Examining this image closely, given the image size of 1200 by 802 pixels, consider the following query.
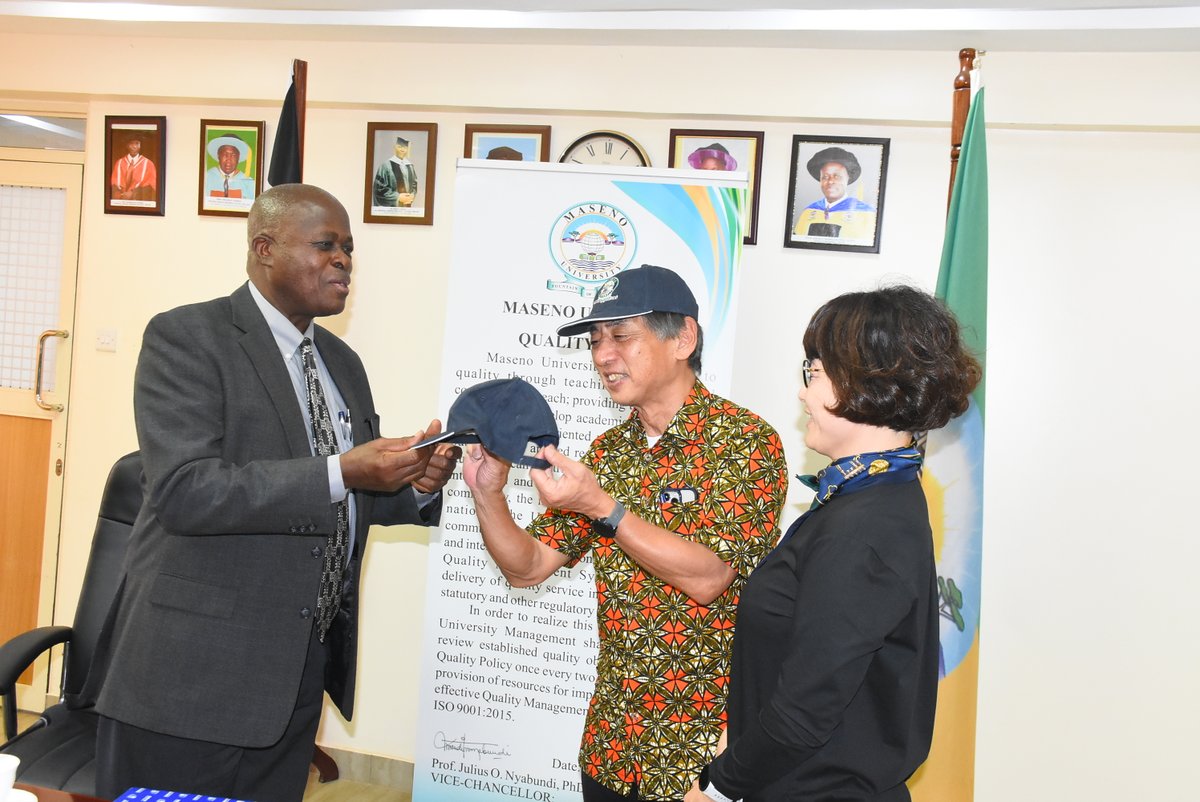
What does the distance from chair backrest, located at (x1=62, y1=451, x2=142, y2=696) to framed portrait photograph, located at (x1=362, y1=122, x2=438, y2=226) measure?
1.47 meters

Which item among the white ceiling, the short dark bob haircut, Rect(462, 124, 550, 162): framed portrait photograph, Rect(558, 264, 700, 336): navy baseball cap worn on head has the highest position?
the white ceiling

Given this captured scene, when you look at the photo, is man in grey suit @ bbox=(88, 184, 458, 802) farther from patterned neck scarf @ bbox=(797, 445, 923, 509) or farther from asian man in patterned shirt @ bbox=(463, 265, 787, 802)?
patterned neck scarf @ bbox=(797, 445, 923, 509)

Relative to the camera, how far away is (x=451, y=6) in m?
3.24

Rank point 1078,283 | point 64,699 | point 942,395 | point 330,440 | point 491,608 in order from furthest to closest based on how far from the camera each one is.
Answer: point 1078,283 → point 491,608 → point 64,699 → point 330,440 → point 942,395

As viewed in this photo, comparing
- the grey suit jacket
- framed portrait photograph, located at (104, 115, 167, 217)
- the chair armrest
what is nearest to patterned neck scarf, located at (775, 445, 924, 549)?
the grey suit jacket

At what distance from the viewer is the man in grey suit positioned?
5.82 ft

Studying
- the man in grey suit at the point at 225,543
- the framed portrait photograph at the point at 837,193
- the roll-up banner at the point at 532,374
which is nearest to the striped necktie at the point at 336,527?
the man in grey suit at the point at 225,543

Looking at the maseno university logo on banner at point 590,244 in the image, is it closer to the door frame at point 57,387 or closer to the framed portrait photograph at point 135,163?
the framed portrait photograph at point 135,163

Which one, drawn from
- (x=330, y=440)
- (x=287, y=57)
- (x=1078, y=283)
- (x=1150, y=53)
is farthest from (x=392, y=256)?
(x=1150, y=53)

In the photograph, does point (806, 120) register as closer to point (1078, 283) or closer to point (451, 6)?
point (1078, 283)

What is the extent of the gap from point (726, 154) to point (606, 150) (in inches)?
17.5

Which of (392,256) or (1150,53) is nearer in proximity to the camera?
(1150,53)

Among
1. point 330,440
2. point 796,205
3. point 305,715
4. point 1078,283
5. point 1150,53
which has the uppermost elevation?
point 1150,53

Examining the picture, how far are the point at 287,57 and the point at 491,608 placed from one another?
2.28 metres
